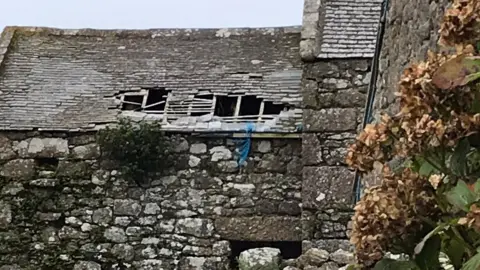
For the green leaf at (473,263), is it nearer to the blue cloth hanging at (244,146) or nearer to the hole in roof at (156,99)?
the blue cloth hanging at (244,146)

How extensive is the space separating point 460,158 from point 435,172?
95 millimetres

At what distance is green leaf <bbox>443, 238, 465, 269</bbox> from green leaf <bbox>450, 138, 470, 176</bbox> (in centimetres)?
16

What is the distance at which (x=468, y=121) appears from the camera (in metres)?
1.98

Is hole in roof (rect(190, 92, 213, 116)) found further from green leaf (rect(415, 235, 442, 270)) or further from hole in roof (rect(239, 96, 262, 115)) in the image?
green leaf (rect(415, 235, 442, 270))

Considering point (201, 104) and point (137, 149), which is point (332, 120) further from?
point (137, 149)

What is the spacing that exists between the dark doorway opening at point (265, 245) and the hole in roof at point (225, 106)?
125cm

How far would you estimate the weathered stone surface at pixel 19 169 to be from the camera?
820 centimetres

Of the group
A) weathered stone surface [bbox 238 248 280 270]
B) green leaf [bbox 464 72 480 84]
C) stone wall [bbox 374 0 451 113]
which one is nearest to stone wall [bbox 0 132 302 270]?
weathered stone surface [bbox 238 248 280 270]

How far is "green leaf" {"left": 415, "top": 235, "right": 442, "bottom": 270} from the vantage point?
2016 millimetres

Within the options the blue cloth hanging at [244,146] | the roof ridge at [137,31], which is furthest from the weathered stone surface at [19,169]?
the roof ridge at [137,31]

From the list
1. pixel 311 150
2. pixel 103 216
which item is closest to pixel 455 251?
pixel 311 150

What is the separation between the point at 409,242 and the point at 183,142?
20.1ft

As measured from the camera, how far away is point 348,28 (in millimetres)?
8195

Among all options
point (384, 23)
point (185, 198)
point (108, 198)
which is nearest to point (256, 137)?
point (185, 198)
